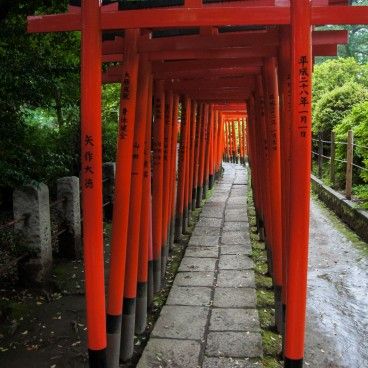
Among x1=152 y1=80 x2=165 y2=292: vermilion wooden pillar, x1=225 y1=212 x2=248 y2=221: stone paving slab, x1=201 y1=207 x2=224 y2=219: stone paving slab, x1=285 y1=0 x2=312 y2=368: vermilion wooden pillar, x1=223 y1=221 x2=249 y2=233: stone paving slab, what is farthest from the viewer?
→ x1=201 y1=207 x2=224 y2=219: stone paving slab

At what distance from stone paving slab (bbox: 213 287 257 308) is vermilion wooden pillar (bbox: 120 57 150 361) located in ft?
4.04

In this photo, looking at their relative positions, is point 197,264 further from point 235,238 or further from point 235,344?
point 235,344

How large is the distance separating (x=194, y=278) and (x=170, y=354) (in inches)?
72.6

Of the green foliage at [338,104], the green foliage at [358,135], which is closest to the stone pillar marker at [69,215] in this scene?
the green foliage at [358,135]

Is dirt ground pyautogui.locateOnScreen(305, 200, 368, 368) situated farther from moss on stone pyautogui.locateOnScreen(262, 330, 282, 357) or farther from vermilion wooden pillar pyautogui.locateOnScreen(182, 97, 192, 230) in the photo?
vermilion wooden pillar pyautogui.locateOnScreen(182, 97, 192, 230)

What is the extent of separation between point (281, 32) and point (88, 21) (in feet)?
4.30

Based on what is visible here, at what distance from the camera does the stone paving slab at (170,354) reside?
3541 mm

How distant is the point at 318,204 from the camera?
11.0m

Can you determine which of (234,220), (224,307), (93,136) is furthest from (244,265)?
(93,136)

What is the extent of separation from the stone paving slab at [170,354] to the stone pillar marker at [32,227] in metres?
1.74

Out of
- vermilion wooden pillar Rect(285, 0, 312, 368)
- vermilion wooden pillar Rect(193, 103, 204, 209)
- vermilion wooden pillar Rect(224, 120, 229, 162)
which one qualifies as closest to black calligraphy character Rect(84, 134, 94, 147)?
vermilion wooden pillar Rect(285, 0, 312, 368)

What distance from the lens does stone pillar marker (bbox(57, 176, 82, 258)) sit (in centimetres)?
604

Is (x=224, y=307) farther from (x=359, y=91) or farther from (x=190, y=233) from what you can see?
(x=359, y=91)

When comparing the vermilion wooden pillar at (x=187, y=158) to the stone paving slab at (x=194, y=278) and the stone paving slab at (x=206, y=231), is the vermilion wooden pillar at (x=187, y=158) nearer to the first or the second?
the stone paving slab at (x=206, y=231)
